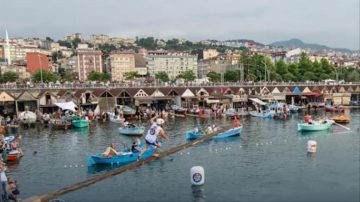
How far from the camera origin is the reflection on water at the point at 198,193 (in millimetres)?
25016

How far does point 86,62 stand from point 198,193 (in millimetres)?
159257

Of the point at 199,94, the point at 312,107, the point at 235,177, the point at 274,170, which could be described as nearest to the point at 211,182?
the point at 235,177

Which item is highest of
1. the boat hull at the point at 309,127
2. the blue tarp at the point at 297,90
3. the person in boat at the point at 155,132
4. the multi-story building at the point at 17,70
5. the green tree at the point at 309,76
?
the multi-story building at the point at 17,70

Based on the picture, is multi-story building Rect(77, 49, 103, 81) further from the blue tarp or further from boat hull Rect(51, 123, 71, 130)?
boat hull Rect(51, 123, 71, 130)

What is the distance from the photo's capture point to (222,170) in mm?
32094

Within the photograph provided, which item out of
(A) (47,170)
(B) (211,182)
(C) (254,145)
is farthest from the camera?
(C) (254,145)

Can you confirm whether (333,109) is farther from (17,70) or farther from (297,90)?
(17,70)

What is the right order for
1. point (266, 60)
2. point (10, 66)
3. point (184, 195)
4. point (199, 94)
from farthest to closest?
point (10, 66), point (266, 60), point (199, 94), point (184, 195)

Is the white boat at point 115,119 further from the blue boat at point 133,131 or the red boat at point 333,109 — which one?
the red boat at point 333,109

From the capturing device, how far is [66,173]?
3275cm

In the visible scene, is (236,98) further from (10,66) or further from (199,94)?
(10,66)

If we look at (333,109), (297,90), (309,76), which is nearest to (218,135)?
(333,109)

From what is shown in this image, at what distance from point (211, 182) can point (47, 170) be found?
45.7ft

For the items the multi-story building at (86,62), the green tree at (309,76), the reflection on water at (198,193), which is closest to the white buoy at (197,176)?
the reflection on water at (198,193)
